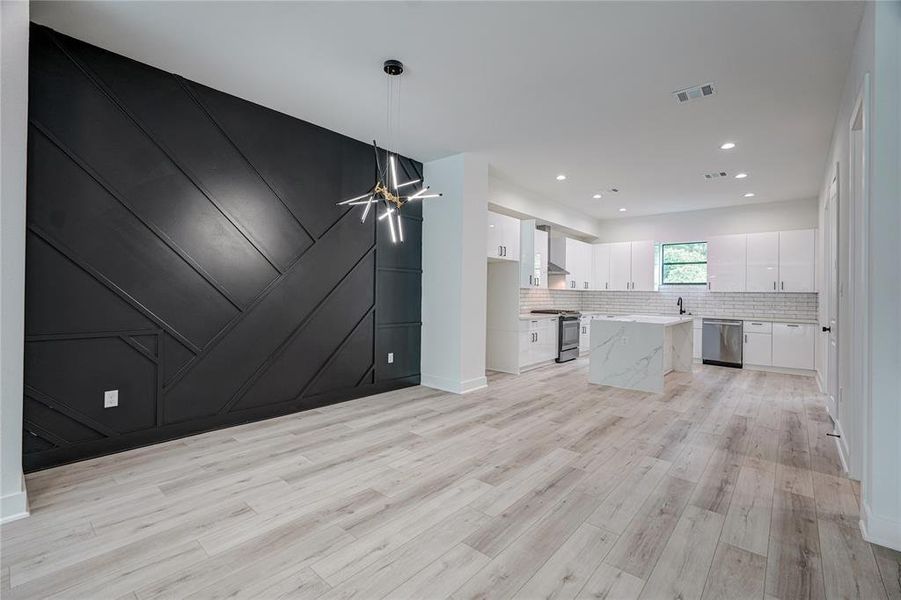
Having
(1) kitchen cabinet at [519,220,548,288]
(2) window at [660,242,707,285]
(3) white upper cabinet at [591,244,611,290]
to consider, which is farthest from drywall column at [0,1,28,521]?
(2) window at [660,242,707,285]

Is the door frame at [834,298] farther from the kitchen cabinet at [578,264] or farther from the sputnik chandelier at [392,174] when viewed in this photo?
the kitchen cabinet at [578,264]

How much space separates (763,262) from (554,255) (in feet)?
11.2

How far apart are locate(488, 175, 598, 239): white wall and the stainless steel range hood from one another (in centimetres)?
26

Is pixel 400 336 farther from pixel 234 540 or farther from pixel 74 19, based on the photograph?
pixel 74 19

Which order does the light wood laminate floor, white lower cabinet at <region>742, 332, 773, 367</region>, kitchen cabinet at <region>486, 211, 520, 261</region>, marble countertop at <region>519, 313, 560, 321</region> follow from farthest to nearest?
white lower cabinet at <region>742, 332, 773, 367</region>
marble countertop at <region>519, 313, 560, 321</region>
kitchen cabinet at <region>486, 211, 520, 261</region>
the light wood laminate floor

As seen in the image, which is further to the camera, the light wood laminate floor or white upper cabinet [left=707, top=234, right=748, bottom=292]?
white upper cabinet [left=707, top=234, right=748, bottom=292]

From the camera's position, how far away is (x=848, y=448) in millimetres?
2965

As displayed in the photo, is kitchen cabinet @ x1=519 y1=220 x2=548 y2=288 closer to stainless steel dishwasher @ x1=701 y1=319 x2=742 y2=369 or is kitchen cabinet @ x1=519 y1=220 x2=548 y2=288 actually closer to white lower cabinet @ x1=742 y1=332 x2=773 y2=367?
stainless steel dishwasher @ x1=701 y1=319 x2=742 y2=369

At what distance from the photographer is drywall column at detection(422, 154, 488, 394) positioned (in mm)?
5039

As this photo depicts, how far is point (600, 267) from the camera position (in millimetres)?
8844

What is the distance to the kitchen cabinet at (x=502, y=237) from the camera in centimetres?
596

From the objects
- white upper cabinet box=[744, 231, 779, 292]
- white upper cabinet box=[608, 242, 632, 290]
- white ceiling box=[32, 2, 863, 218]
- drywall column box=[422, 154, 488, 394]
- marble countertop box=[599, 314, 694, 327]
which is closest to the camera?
white ceiling box=[32, 2, 863, 218]

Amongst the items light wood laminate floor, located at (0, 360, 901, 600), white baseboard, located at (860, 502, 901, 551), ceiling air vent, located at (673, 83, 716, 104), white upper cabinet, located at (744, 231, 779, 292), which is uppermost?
ceiling air vent, located at (673, 83, 716, 104)

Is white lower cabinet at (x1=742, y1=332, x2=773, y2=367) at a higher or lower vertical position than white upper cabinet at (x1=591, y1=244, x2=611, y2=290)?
lower
